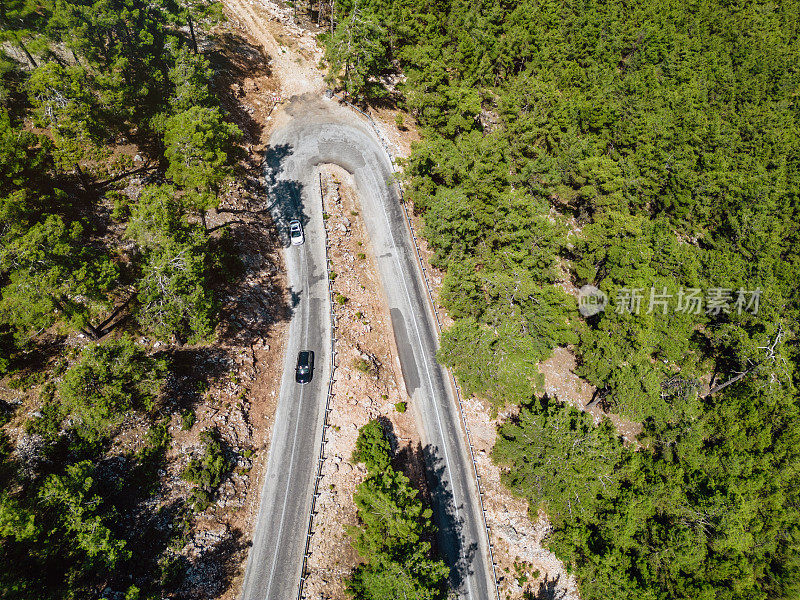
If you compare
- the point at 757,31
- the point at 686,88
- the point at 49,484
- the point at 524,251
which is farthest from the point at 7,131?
the point at 757,31

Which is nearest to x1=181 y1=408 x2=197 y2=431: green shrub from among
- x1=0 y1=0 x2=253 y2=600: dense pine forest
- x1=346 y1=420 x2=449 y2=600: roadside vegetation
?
x1=0 y1=0 x2=253 y2=600: dense pine forest

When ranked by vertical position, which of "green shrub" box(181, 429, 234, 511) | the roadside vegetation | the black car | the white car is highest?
the white car

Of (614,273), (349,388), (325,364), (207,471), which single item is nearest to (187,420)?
(207,471)

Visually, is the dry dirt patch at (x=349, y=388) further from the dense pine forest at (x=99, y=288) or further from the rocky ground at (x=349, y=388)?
the dense pine forest at (x=99, y=288)

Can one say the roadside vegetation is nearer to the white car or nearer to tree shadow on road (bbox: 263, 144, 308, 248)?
the white car

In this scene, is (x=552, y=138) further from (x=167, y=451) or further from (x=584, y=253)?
(x=167, y=451)
